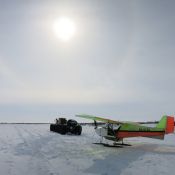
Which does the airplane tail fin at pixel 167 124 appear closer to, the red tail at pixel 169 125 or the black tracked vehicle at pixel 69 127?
the red tail at pixel 169 125

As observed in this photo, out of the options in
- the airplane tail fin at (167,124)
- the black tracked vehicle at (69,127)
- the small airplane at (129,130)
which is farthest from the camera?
the black tracked vehicle at (69,127)

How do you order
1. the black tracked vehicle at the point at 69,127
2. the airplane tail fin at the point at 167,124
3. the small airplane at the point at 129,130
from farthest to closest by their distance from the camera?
the black tracked vehicle at the point at 69,127 → the airplane tail fin at the point at 167,124 → the small airplane at the point at 129,130

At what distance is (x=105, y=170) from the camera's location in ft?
43.4

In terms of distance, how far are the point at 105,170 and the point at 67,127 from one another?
25590mm

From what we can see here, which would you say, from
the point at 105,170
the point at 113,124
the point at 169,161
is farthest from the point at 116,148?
the point at 105,170

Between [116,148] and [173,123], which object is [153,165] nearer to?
[116,148]

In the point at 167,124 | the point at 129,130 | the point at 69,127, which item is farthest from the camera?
the point at 69,127

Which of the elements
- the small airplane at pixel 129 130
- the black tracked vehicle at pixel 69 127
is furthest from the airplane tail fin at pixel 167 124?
the black tracked vehicle at pixel 69 127

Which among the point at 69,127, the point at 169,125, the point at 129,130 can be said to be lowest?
the point at 69,127

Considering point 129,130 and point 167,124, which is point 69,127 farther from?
point 167,124

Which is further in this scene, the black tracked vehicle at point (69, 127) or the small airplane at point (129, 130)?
the black tracked vehicle at point (69, 127)

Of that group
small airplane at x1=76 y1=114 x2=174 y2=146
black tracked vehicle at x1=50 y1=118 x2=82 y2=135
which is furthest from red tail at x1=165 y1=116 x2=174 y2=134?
black tracked vehicle at x1=50 y1=118 x2=82 y2=135

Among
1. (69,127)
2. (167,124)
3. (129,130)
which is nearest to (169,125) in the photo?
(167,124)

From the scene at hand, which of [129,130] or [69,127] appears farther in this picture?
[69,127]
